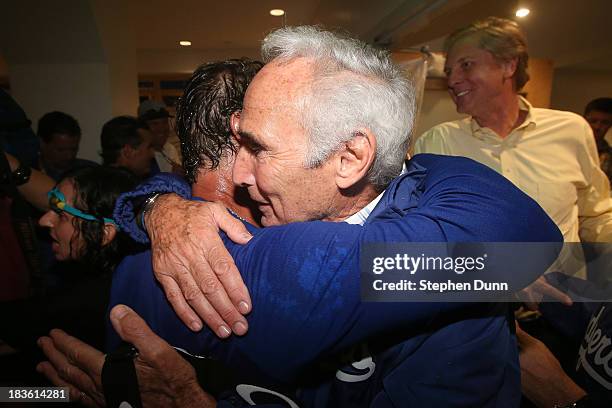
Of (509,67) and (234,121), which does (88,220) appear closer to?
(234,121)

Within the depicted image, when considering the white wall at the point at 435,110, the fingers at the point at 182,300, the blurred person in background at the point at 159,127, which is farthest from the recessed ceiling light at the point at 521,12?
the fingers at the point at 182,300

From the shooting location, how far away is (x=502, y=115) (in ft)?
5.17

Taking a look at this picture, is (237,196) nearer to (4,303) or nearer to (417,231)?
(417,231)

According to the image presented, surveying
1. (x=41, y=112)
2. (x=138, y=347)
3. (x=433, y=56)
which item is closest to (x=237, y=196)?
(x=138, y=347)

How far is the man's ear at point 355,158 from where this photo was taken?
0.69 metres

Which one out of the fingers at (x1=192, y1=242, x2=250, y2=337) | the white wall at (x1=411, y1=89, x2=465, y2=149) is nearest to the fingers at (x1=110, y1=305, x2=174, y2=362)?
the fingers at (x1=192, y1=242, x2=250, y2=337)

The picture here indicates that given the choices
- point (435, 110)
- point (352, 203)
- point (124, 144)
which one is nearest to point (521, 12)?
point (435, 110)

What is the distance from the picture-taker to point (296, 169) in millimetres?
696

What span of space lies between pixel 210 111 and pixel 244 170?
0.62 ft

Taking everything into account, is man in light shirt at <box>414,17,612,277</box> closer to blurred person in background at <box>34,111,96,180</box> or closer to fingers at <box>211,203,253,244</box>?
fingers at <box>211,203,253,244</box>

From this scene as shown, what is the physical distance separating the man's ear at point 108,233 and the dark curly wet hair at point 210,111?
59cm

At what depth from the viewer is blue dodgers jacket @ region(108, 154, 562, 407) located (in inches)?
20.6

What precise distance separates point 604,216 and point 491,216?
127 centimetres

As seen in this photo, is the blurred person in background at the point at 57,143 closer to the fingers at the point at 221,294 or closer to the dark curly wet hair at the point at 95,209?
the dark curly wet hair at the point at 95,209
